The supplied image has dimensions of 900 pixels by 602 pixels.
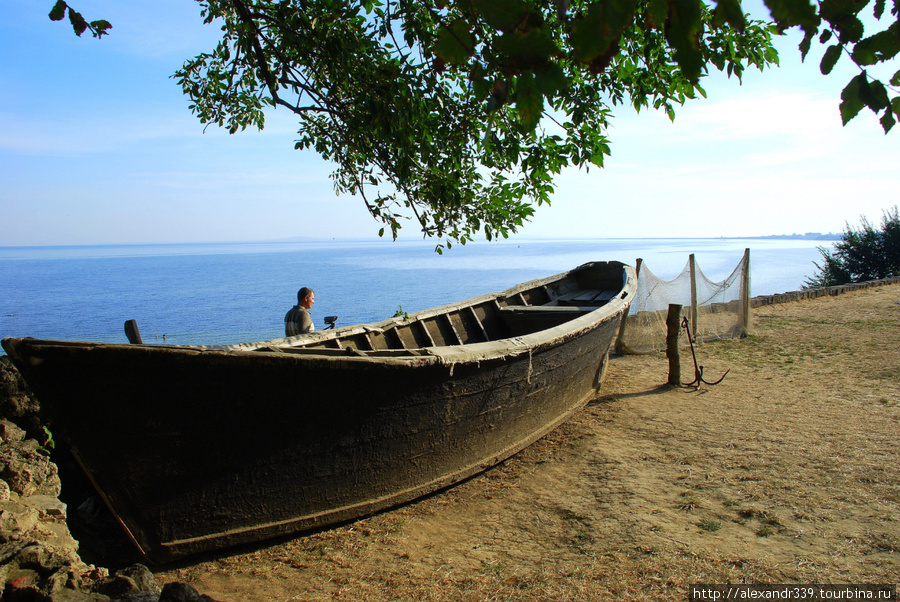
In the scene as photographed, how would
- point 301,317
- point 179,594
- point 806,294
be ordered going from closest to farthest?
point 179,594 → point 301,317 → point 806,294

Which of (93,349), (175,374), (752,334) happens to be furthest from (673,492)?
(752,334)

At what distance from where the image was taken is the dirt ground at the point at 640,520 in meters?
3.23

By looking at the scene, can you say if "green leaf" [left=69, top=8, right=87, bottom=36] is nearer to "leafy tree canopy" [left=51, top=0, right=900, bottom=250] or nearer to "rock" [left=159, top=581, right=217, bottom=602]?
"leafy tree canopy" [left=51, top=0, right=900, bottom=250]

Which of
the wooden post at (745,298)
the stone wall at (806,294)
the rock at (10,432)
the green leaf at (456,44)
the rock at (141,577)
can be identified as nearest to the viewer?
the green leaf at (456,44)

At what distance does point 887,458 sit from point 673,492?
2084 millimetres

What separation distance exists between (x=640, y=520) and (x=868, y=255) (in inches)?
1010

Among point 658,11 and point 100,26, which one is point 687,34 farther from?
point 100,26

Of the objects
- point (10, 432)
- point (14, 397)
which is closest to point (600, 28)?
point (10, 432)

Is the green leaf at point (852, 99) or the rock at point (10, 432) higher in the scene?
the green leaf at point (852, 99)

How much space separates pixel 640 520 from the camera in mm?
3945

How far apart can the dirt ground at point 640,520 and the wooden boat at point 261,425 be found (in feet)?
0.93

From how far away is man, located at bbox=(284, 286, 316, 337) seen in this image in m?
6.15

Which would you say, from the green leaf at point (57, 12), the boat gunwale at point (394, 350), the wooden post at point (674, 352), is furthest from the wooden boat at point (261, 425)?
the wooden post at point (674, 352)

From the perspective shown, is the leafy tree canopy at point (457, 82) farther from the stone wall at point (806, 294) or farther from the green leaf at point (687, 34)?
the stone wall at point (806, 294)
